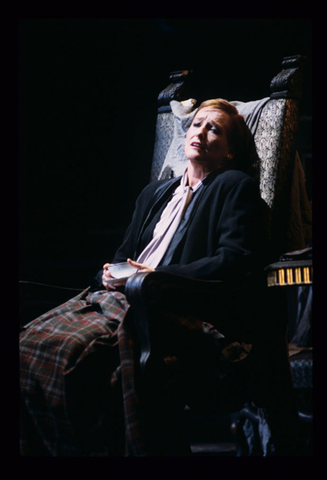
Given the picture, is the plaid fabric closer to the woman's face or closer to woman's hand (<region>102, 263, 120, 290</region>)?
woman's hand (<region>102, 263, 120, 290</region>)

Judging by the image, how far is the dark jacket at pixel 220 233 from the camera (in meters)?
2.37

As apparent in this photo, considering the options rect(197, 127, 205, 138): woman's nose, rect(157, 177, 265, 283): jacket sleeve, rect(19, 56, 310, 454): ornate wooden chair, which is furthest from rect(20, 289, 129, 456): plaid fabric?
rect(197, 127, 205, 138): woman's nose

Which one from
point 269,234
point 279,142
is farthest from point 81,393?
point 279,142

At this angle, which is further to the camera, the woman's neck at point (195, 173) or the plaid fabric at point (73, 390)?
the woman's neck at point (195, 173)

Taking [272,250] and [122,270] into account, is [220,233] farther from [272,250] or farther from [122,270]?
[122,270]

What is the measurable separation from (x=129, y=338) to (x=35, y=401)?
16.8 inches

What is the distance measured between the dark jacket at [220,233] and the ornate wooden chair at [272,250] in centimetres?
9

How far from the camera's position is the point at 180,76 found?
3.11 metres

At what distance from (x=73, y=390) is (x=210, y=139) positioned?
1.19 metres

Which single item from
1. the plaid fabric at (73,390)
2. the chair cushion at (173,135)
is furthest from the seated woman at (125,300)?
the chair cushion at (173,135)

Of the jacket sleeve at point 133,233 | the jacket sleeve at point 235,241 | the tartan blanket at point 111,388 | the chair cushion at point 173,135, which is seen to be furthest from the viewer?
the chair cushion at point 173,135

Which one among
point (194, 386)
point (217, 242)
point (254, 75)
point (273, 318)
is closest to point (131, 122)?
point (254, 75)

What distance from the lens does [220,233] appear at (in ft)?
8.22

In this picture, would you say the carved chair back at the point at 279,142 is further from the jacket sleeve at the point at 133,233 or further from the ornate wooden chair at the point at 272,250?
the jacket sleeve at the point at 133,233
